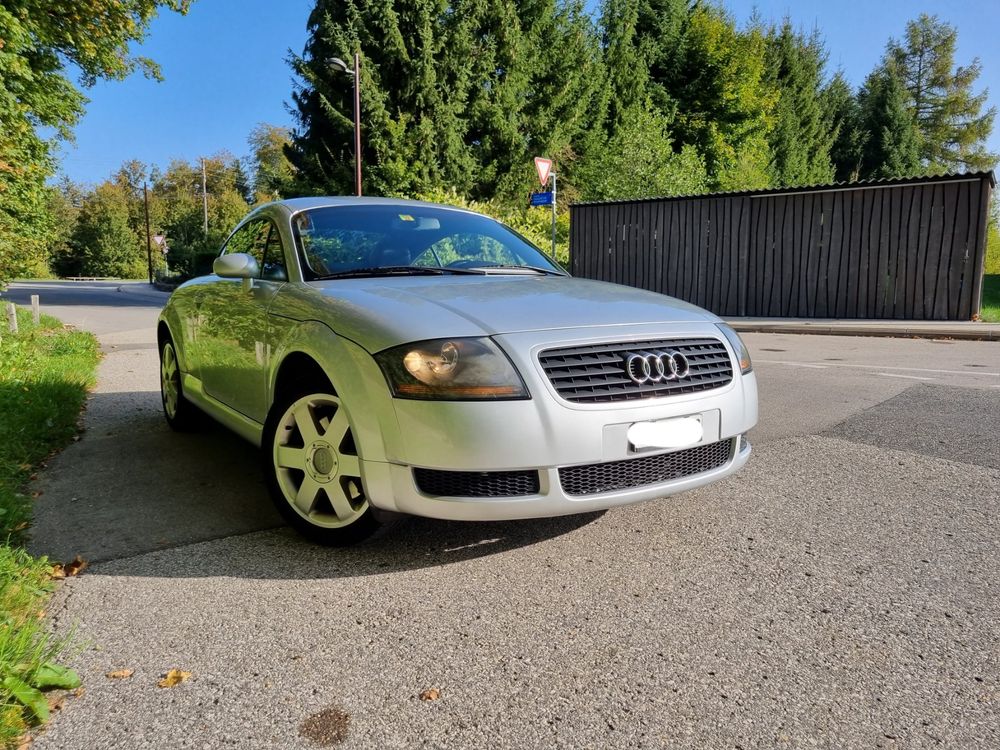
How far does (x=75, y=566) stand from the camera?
2.95 metres

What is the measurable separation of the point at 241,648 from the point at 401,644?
50cm

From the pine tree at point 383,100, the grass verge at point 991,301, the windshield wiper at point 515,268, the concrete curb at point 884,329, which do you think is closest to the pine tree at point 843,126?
the grass verge at point 991,301

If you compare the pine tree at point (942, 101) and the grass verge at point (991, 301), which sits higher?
the pine tree at point (942, 101)

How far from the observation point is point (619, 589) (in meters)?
2.71

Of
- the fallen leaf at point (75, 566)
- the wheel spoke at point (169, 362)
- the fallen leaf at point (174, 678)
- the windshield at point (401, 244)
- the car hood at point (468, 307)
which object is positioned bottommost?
the fallen leaf at point (174, 678)

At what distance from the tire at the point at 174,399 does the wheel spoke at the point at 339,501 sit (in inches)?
98.5

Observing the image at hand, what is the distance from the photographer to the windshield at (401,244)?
11.9ft

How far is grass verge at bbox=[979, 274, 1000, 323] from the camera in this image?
1558 cm

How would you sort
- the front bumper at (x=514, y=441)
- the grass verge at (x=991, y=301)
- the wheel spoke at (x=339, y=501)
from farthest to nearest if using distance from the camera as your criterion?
the grass verge at (x=991, y=301) < the wheel spoke at (x=339, y=501) < the front bumper at (x=514, y=441)

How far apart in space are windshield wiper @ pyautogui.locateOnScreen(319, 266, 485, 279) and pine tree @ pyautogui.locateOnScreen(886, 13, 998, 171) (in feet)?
201

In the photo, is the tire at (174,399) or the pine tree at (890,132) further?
the pine tree at (890,132)

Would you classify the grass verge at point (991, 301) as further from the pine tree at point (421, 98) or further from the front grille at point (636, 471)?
the pine tree at point (421, 98)

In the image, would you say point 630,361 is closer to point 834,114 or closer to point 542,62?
point 542,62

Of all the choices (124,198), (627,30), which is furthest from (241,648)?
(124,198)
